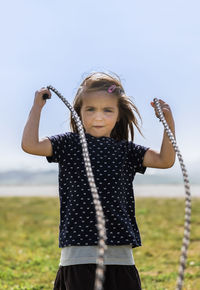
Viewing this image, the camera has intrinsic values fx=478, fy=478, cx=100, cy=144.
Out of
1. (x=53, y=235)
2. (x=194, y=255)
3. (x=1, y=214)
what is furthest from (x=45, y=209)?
(x=194, y=255)

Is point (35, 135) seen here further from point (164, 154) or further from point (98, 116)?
point (164, 154)

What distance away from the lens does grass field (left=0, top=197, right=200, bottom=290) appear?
505 centimetres

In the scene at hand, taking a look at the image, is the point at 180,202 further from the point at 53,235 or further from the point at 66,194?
the point at 66,194

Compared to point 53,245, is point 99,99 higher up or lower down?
higher up

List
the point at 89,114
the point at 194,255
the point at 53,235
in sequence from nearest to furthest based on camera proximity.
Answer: the point at 89,114 < the point at 194,255 < the point at 53,235

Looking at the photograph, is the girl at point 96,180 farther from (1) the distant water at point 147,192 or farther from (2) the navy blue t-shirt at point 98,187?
(1) the distant water at point 147,192

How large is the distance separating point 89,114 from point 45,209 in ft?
24.7

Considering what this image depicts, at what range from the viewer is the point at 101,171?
2650 mm

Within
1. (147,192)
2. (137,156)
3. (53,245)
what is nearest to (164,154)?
(137,156)

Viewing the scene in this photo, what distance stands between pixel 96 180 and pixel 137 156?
1.09 feet

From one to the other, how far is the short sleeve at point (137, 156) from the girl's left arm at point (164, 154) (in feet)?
0.08

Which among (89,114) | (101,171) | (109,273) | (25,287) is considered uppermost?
(89,114)

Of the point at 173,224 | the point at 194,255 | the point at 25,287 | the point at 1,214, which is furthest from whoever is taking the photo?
the point at 1,214

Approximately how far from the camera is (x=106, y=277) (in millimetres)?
2572
